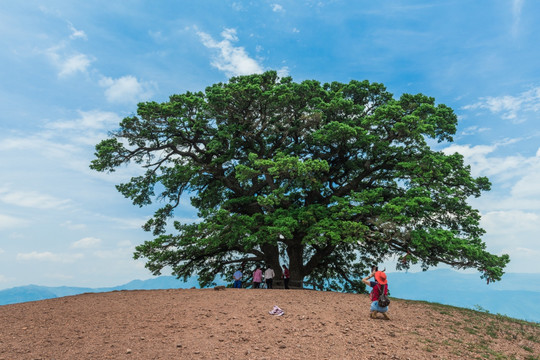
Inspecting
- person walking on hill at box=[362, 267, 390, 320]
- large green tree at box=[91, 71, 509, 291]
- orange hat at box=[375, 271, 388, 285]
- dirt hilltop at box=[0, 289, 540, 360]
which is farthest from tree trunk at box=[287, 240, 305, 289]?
orange hat at box=[375, 271, 388, 285]

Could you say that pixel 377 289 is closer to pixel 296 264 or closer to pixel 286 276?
pixel 286 276

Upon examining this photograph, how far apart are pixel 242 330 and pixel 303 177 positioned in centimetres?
962

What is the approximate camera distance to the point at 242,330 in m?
10.1

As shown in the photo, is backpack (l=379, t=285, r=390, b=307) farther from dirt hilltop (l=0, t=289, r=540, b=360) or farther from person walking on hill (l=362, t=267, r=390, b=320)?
dirt hilltop (l=0, t=289, r=540, b=360)

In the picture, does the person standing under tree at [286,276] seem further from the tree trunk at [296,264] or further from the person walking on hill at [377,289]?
the person walking on hill at [377,289]

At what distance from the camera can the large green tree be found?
1775cm

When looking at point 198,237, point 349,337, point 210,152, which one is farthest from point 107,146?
point 349,337

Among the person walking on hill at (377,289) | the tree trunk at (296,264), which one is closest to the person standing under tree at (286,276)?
the tree trunk at (296,264)

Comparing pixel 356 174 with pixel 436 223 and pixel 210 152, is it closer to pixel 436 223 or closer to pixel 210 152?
pixel 436 223

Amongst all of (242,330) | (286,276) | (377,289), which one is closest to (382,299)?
(377,289)

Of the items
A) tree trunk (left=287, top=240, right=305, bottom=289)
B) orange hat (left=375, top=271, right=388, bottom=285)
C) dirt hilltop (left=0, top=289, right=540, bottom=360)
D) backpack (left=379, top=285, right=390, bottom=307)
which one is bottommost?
dirt hilltop (left=0, top=289, right=540, bottom=360)

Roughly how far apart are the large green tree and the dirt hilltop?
12.0 feet

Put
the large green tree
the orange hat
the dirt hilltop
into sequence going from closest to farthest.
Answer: the dirt hilltop, the orange hat, the large green tree

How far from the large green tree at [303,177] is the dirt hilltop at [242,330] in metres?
3.66
